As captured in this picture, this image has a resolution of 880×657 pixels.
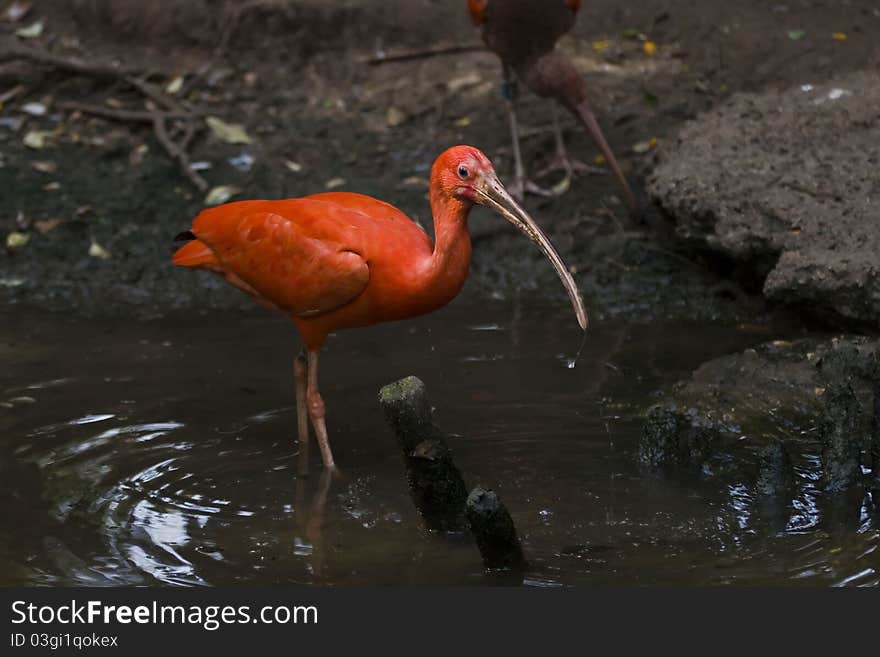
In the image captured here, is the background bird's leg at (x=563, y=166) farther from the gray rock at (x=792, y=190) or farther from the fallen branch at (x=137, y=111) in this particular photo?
the fallen branch at (x=137, y=111)

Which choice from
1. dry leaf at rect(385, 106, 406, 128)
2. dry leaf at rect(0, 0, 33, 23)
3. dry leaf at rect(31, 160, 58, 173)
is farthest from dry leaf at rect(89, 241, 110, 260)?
dry leaf at rect(0, 0, 33, 23)

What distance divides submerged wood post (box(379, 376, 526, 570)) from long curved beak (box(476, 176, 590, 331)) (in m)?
0.83

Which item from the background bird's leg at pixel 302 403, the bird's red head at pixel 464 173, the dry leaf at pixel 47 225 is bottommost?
the background bird's leg at pixel 302 403

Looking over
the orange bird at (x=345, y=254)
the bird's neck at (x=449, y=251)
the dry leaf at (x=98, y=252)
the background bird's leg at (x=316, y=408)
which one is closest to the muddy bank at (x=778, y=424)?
the orange bird at (x=345, y=254)

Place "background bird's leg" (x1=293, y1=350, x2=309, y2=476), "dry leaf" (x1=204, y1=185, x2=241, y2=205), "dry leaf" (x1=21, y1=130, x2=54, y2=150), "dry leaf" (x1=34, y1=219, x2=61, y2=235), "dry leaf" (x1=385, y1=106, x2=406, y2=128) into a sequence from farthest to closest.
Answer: "dry leaf" (x1=385, y1=106, x2=406, y2=128), "dry leaf" (x1=21, y1=130, x2=54, y2=150), "dry leaf" (x1=204, y1=185, x2=241, y2=205), "dry leaf" (x1=34, y1=219, x2=61, y2=235), "background bird's leg" (x1=293, y1=350, x2=309, y2=476)

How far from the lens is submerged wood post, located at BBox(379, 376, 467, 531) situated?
4.38 m

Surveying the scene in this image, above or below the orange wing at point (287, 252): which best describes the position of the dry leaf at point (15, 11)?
above

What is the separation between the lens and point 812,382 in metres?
5.72

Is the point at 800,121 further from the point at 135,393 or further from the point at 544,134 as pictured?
the point at 135,393

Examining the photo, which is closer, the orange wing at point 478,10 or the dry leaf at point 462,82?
the orange wing at point 478,10

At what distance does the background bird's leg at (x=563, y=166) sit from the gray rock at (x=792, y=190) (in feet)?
2.85

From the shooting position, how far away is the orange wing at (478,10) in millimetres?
8383

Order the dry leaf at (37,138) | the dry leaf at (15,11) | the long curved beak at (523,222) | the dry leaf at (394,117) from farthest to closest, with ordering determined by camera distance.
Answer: the dry leaf at (15,11)
the dry leaf at (394,117)
the dry leaf at (37,138)
the long curved beak at (523,222)

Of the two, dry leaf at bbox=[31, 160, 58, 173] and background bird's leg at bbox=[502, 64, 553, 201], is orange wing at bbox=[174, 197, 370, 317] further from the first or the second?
dry leaf at bbox=[31, 160, 58, 173]
